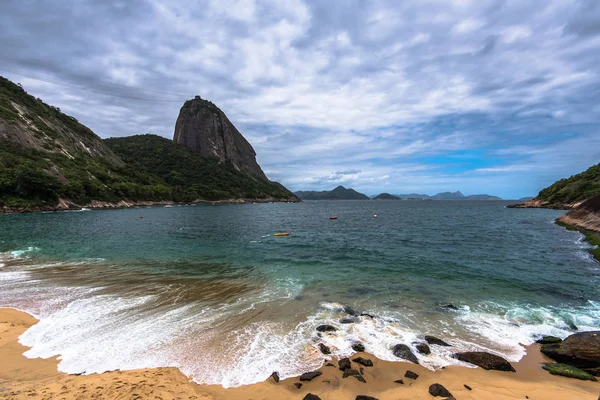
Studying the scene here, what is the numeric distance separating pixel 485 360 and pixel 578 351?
10.9ft

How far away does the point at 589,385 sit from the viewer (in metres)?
7.99

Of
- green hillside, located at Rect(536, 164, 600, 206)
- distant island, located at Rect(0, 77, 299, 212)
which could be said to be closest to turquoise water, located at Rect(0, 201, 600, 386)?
distant island, located at Rect(0, 77, 299, 212)

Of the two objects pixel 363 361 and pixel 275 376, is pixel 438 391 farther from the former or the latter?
pixel 275 376

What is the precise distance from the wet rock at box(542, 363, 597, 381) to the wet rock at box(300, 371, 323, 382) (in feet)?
24.8

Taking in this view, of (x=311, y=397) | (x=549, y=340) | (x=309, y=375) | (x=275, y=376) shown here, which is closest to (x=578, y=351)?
(x=549, y=340)

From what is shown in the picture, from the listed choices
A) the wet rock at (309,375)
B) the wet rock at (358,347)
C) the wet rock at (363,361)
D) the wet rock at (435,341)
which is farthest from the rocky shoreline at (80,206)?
the wet rock at (435,341)

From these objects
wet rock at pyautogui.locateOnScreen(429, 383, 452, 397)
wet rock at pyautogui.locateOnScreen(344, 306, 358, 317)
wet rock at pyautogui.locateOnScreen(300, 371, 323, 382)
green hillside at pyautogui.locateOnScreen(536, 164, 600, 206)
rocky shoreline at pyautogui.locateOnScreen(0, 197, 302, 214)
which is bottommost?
wet rock at pyautogui.locateOnScreen(344, 306, 358, 317)

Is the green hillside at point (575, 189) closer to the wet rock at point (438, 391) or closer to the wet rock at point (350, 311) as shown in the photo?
the wet rock at point (350, 311)

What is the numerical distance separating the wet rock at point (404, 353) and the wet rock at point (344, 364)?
1.89 m

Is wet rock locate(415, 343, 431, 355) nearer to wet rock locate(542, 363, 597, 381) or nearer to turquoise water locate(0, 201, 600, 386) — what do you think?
turquoise water locate(0, 201, 600, 386)

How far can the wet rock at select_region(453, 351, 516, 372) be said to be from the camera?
28.7 ft

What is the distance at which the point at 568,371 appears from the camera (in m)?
8.55

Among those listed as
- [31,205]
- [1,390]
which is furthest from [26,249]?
[31,205]

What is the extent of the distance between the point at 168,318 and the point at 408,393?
32.3ft
